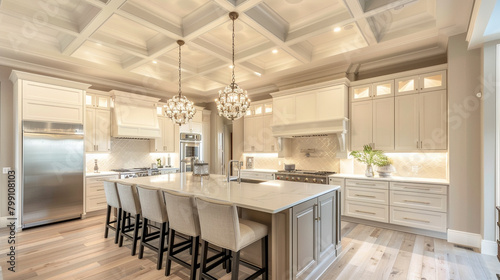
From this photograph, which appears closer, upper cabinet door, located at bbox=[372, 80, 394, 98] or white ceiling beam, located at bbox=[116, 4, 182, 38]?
white ceiling beam, located at bbox=[116, 4, 182, 38]

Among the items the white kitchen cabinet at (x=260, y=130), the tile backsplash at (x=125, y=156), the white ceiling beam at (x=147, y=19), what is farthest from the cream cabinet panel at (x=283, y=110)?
the tile backsplash at (x=125, y=156)

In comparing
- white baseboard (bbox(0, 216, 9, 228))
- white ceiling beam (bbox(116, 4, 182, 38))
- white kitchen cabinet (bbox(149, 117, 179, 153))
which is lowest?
white baseboard (bbox(0, 216, 9, 228))

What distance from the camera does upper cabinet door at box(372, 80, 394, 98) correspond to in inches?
164

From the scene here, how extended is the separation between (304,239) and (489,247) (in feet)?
8.75

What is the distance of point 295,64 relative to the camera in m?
4.70

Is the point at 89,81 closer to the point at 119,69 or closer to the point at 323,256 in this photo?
the point at 119,69

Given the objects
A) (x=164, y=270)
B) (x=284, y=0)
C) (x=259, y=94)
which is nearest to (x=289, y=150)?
(x=259, y=94)

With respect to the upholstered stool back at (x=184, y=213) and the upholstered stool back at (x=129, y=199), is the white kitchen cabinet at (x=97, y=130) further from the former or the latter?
the upholstered stool back at (x=184, y=213)

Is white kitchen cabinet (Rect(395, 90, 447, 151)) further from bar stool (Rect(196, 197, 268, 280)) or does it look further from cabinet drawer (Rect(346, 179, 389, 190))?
bar stool (Rect(196, 197, 268, 280))

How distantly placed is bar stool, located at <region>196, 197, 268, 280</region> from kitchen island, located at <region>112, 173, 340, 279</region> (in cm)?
12

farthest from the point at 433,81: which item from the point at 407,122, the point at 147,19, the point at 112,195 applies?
the point at 112,195

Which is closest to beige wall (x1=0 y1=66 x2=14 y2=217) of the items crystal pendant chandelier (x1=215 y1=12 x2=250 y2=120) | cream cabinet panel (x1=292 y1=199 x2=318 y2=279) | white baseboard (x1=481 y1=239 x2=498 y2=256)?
crystal pendant chandelier (x1=215 y1=12 x2=250 y2=120)

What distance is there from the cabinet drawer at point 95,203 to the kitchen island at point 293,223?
9.88 ft

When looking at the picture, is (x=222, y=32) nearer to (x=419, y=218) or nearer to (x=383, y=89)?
(x=383, y=89)
